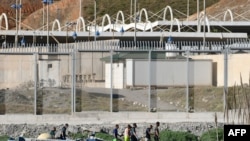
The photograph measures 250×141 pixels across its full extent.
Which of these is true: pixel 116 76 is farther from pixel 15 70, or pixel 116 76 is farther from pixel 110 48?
pixel 110 48

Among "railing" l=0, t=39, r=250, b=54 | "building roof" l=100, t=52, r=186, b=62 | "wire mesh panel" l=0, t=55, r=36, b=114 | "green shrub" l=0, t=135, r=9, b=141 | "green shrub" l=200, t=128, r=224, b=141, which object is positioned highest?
"railing" l=0, t=39, r=250, b=54

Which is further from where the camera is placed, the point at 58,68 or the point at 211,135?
the point at 58,68

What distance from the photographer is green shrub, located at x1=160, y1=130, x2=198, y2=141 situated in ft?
85.3

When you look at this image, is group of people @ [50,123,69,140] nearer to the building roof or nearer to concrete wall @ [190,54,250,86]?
the building roof

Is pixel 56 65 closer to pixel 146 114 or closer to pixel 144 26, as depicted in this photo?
pixel 146 114

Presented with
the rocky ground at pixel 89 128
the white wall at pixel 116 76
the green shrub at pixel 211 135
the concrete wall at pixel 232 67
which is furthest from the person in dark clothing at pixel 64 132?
the concrete wall at pixel 232 67

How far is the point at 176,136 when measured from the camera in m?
26.0

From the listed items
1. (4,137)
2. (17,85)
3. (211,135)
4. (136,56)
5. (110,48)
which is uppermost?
(110,48)

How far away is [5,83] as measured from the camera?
28.7 meters

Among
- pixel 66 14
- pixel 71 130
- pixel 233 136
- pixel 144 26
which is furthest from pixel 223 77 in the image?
pixel 66 14

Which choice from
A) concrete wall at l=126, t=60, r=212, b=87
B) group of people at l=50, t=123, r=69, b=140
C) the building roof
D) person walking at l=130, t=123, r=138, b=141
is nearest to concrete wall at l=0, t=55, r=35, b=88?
the building roof

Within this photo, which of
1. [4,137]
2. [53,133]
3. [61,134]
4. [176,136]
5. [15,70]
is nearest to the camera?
[53,133]

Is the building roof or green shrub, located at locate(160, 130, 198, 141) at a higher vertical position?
the building roof

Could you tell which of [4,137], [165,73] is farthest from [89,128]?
[165,73]
